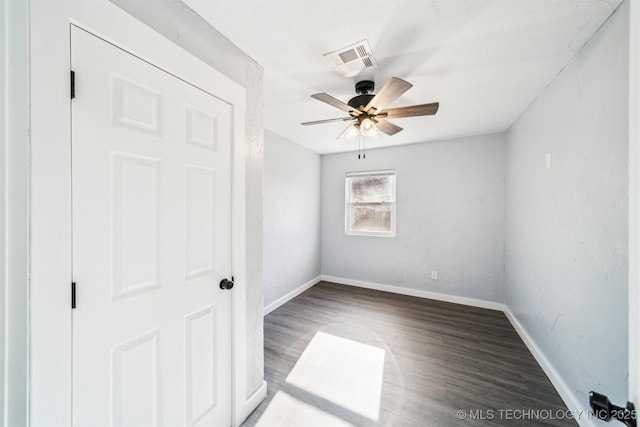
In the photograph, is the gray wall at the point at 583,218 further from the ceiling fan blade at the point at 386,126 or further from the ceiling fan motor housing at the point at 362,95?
the ceiling fan motor housing at the point at 362,95

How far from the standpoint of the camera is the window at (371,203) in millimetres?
3969

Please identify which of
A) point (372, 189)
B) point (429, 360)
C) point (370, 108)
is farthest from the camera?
point (372, 189)

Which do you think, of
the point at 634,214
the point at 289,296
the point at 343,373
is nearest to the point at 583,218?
the point at 634,214

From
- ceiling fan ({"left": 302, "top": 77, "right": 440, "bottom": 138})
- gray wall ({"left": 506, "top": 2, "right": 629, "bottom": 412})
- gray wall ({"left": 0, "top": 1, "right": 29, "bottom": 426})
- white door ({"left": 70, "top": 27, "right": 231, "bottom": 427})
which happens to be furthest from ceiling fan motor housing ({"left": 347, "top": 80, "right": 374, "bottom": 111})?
gray wall ({"left": 0, "top": 1, "right": 29, "bottom": 426})

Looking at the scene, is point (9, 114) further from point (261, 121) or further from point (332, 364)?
point (332, 364)

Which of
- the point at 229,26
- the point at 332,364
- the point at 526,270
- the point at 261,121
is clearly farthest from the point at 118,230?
the point at 526,270

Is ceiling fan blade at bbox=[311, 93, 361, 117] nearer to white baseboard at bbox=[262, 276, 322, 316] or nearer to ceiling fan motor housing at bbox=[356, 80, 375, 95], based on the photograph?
ceiling fan motor housing at bbox=[356, 80, 375, 95]

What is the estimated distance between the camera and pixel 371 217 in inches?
163

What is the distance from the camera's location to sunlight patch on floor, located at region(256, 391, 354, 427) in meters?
1.53

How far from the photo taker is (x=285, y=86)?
201 cm

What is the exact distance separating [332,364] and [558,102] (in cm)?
283

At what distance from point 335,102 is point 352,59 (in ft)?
0.96

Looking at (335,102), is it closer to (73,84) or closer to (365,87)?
(365,87)

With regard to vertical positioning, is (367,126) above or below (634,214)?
above
